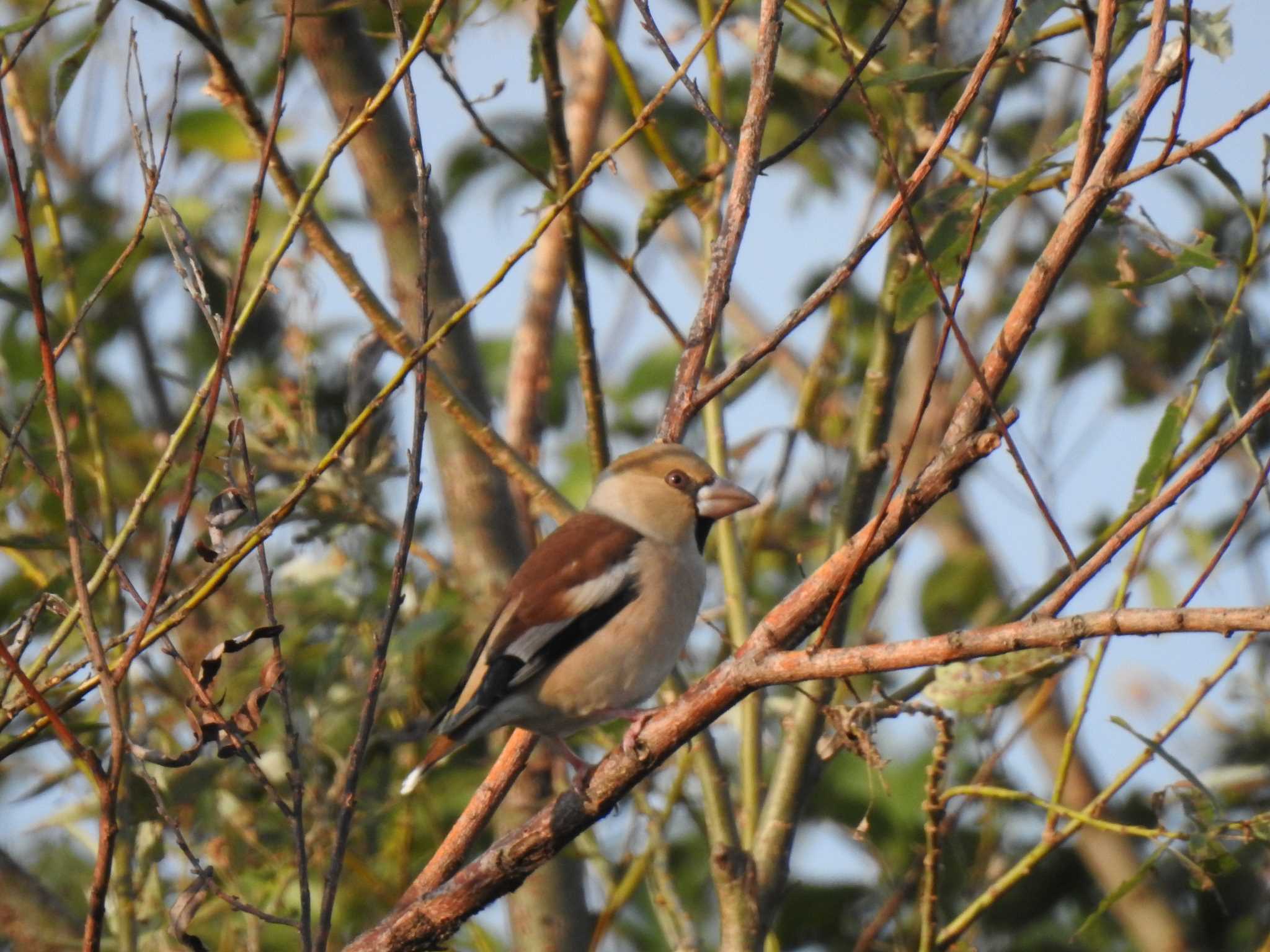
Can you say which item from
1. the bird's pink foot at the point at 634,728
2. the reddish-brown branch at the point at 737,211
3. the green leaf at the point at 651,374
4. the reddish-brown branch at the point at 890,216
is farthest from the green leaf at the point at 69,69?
the green leaf at the point at 651,374

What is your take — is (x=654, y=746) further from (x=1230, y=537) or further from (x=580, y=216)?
(x=580, y=216)

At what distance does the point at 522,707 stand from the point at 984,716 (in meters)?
1.63

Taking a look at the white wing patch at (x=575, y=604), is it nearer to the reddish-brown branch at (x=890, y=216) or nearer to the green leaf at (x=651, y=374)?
the reddish-brown branch at (x=890, y=216)

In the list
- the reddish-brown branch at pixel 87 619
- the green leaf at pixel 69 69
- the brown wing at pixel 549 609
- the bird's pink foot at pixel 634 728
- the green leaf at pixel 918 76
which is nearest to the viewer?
the reddish-brown branch at pixel 87 619

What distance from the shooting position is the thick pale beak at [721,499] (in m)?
4.31

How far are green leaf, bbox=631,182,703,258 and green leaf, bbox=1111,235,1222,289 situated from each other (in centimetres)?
115

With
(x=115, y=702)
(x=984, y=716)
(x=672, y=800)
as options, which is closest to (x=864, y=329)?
(x=984, y=716)

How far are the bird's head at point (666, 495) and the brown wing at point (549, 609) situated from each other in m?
0.22

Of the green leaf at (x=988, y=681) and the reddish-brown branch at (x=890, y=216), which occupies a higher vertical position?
the reddish-brown branch at (x=890, y=216)

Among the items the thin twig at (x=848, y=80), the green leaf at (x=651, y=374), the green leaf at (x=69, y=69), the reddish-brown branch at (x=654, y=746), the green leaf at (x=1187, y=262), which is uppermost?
the green leaf at (x=651, y=374)

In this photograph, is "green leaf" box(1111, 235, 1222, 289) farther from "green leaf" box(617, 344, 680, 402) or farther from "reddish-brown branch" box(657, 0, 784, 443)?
"green leaf" box(617, 344, 680, 402)

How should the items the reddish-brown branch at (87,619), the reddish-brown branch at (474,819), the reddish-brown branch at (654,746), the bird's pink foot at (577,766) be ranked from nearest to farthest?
the reddish-brown branch at (87,619) → the reddish-brown branch at (654,746) → the bird's pink foot at (577,766) → the reddish-brown branch at (474,819)

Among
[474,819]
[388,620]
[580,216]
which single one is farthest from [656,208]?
[388,620]

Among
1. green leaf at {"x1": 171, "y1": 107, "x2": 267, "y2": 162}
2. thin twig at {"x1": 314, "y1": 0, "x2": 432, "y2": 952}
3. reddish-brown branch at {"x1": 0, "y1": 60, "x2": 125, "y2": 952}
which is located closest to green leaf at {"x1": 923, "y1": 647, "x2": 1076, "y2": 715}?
thin twig at {"x1": 314, "y1": 0, "x2": 432, "y2": 952}
